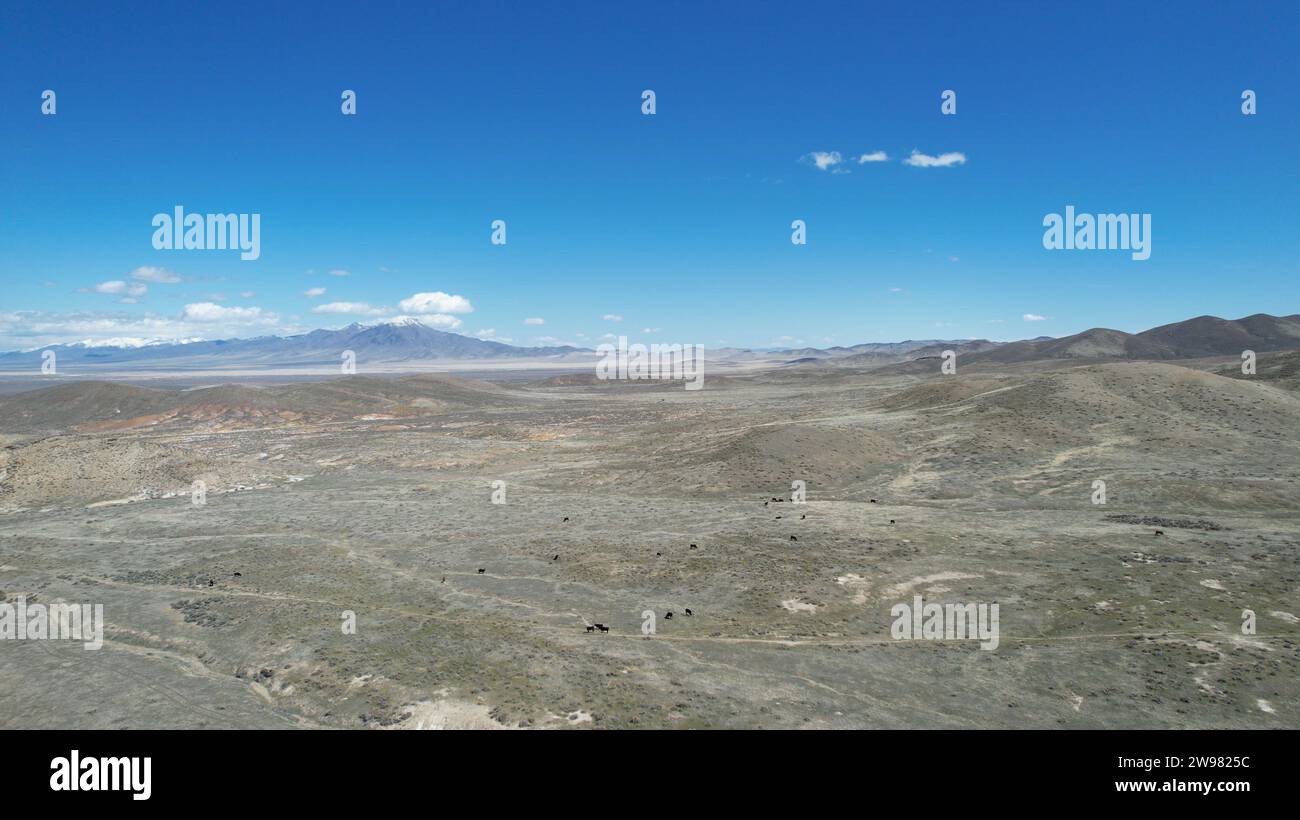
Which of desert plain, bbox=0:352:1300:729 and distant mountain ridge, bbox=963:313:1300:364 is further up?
distant mountain ridge, bbox=963:313:1300:364

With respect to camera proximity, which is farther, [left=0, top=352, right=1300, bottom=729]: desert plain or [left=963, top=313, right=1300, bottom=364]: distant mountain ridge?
[left=963, top=313, right=1300, bottom=364]: distant mountain ridge

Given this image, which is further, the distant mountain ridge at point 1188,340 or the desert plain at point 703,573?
the distant mountain ridge at point 1188,340

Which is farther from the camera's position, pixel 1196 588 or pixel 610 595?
pixel 610 595

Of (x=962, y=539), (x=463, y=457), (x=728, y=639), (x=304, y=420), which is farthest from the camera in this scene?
(x=304, y=420)

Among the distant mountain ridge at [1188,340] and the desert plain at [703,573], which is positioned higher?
the distant mountain ridge at [1188,340]

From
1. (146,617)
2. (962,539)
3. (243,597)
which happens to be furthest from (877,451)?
(146,617)

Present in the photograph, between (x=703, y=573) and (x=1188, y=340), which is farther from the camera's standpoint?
(x=1188, y=340)

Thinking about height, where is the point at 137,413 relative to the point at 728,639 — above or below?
above

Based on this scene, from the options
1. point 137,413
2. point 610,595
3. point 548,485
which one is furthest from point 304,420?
point 610,595

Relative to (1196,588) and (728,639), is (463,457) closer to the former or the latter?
(728,639)

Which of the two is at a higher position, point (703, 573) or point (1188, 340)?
point (1188, 340)

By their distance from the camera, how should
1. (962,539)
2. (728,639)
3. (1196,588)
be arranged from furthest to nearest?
(962,539), (1196,588), (728,639)
